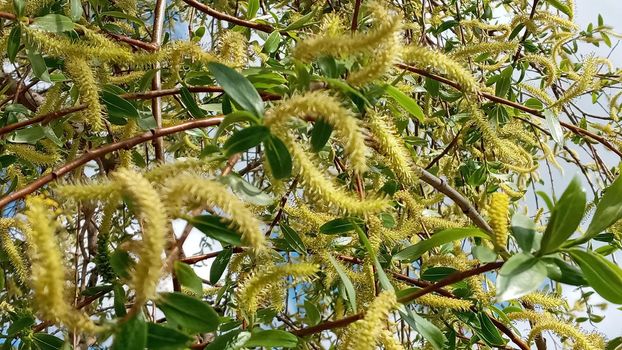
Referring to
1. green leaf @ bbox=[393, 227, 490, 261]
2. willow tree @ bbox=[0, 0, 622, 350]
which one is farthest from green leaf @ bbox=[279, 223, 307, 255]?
green leaf @ bbox=[393, 227, 490, 261]

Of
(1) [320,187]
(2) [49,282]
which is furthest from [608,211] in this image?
(2) [49,282]

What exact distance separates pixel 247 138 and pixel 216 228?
104 mm

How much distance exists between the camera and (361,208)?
727mm

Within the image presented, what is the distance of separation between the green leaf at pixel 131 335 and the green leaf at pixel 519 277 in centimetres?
36

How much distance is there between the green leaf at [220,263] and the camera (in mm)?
1194

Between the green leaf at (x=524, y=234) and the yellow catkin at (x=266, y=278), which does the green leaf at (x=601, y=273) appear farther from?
the yellow catkin at (x=266, y=278)

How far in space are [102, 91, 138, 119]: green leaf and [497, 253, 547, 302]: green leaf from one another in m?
0.63

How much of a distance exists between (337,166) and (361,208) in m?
0.88

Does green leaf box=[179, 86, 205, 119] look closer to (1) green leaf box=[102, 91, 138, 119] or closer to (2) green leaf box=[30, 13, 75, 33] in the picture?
(1) green leaf box=[102, 91, 138, 119]

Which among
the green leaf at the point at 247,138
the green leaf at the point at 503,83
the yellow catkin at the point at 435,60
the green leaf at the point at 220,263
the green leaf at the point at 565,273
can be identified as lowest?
the green leaf at the point at 565,273

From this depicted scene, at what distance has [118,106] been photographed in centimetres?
106

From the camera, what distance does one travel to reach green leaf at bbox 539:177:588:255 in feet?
2.41

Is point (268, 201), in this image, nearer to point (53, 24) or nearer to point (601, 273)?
point (601, 273)

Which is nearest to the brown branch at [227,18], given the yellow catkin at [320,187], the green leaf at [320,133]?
the green leaf at [320,133]
